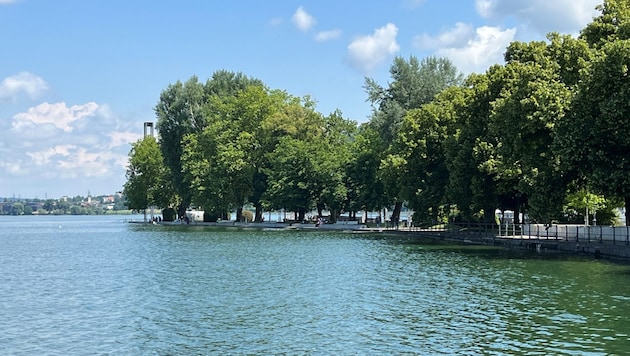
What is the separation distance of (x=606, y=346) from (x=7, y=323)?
745 inches

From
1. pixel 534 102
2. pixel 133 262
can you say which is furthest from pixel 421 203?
pixel 133 262

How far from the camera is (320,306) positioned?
2806 centimetres

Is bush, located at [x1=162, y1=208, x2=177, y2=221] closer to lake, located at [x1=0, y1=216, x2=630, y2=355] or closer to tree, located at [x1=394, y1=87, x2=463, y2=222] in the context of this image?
tree, located at [x1=394, y1=87, x2=463, y2=222]

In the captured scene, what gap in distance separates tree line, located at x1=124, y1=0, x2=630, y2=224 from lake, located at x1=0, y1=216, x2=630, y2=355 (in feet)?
22.1

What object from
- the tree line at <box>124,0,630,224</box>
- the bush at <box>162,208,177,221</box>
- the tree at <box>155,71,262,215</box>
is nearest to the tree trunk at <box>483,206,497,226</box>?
the tree line at <box>124,0,630,224</box>

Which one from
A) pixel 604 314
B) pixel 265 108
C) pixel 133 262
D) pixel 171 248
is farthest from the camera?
pixel 265 108

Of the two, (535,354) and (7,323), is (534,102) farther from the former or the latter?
(7,323)

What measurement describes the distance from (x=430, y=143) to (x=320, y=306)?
47073mm

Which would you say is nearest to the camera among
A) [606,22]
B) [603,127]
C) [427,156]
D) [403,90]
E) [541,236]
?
Answer: [603,127]

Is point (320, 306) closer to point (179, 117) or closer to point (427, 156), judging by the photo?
point (427, 156)

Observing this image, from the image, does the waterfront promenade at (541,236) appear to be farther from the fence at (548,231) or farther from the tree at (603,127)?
the tree at (603,127)

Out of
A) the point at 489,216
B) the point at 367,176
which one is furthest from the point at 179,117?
the point at 489,216

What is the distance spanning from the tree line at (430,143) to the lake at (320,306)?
6724 millimetres

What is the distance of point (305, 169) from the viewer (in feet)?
317
